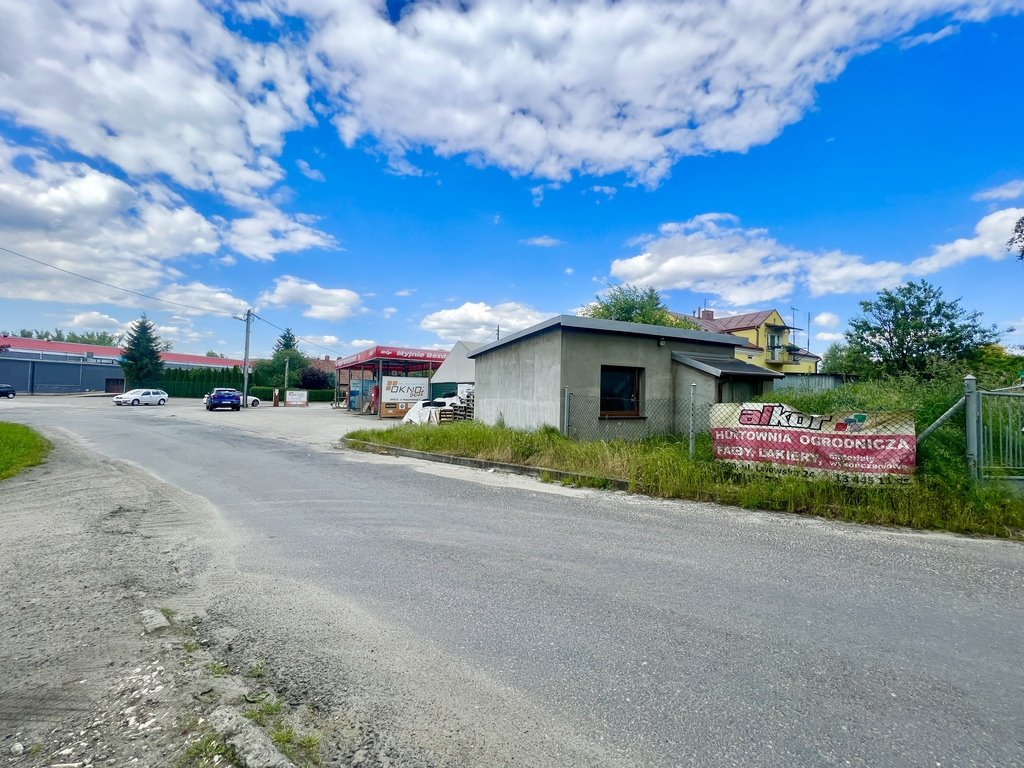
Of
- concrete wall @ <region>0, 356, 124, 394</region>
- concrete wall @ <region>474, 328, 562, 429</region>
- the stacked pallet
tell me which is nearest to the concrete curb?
concrete wall @ <region>474, 328, 562, 429</region>

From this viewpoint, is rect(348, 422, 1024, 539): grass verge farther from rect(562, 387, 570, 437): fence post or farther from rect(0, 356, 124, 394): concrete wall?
rect(0, 356, 124, 394): concrete wall

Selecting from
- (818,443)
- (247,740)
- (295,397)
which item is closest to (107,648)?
(247,740)

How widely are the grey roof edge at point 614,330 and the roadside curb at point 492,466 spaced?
3.81 m

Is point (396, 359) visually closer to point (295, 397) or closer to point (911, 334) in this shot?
point (295, 397)

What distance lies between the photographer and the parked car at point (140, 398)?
4050 cm

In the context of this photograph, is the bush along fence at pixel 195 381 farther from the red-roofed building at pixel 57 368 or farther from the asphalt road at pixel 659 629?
the asphalt road at pixel 659 629

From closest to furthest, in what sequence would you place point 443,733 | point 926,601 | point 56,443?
1. point 443,733
2. point 926,601
3. point 56,443

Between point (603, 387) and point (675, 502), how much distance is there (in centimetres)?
565

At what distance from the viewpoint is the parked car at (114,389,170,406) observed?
40.5 metres

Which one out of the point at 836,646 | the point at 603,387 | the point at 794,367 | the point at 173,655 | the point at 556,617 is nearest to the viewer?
the point at 173,655

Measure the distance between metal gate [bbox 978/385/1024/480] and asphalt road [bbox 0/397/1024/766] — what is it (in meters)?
1.77

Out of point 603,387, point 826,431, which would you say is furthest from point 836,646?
point 603,387

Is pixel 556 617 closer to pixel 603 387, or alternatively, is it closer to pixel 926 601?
pixel 926 601

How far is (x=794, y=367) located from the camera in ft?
181
